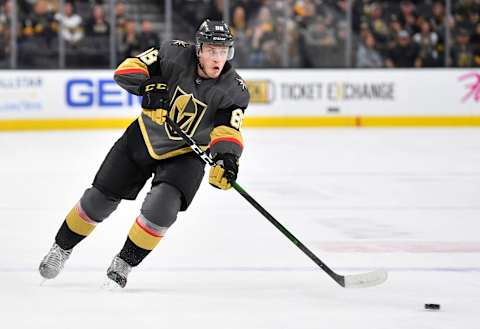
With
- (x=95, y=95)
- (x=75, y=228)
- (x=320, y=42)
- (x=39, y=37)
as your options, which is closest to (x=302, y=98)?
(x=320, y=42)

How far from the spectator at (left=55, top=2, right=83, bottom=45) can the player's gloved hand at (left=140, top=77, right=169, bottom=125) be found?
8.39m

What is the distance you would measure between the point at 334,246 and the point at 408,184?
2.58 metres

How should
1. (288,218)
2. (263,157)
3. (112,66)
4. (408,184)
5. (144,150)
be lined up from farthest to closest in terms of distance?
(112,66) → (263,157) → (408,184) → (288,218) → (144,150)

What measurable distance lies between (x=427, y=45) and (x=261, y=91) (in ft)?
6.88

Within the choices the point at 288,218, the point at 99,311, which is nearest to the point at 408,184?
the point at 288,218

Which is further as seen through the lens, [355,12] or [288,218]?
[355,12]

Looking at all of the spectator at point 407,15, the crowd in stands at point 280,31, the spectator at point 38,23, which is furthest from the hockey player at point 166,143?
the spectator at point 407,15

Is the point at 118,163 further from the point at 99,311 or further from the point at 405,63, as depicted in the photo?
the point at 405,63

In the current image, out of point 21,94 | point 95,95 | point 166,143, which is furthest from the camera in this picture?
point 95,95

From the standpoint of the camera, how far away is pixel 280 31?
12742mm

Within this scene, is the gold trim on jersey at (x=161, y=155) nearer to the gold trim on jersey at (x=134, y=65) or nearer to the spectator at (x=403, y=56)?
the gold trim on jersey at (x=134, y=65)

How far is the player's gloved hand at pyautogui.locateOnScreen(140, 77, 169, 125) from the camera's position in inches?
157

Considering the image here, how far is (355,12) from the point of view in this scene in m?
12.8

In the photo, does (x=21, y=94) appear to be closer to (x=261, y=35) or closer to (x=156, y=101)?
(x=261, y=35)
